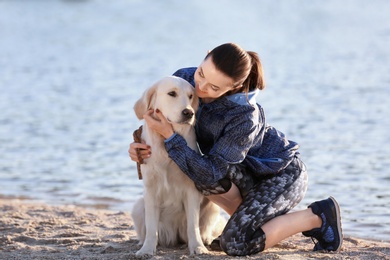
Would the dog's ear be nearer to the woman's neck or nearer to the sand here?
the woman's neck

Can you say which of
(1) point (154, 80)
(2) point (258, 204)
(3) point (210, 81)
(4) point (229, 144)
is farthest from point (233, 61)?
(1) point (154, 80)

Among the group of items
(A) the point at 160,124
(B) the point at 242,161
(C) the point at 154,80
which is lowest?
(C) the point at 154,80

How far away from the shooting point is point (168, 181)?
4.69 m

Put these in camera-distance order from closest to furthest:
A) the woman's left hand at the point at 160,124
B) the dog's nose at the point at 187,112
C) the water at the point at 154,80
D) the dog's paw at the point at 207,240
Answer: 1. the dog's nose at the point at 187,112
2. the woman's left hand at the point at 160,124
3. the dog's paw at the point at 207,240
4. the water at the point at 154,80

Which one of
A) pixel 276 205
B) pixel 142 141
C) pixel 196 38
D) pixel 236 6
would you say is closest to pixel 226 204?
pixel 276 205

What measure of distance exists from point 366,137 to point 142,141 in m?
5.22

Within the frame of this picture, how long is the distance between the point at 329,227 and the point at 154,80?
10.8m

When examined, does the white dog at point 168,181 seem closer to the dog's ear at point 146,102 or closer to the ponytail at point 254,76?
the dog's ear at point 146,102

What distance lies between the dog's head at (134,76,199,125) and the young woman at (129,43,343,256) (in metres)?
0.06

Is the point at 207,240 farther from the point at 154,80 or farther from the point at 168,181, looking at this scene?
the point at 154,80

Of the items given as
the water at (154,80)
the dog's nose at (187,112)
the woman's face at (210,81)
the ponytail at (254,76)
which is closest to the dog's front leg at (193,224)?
the dog's nose at (187,112)

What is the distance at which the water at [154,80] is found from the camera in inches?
300

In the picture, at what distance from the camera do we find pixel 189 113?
14.7ft

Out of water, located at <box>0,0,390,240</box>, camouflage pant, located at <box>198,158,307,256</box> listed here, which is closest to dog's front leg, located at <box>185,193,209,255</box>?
camouflage pant, located at <box>198,158,307,256</box>
